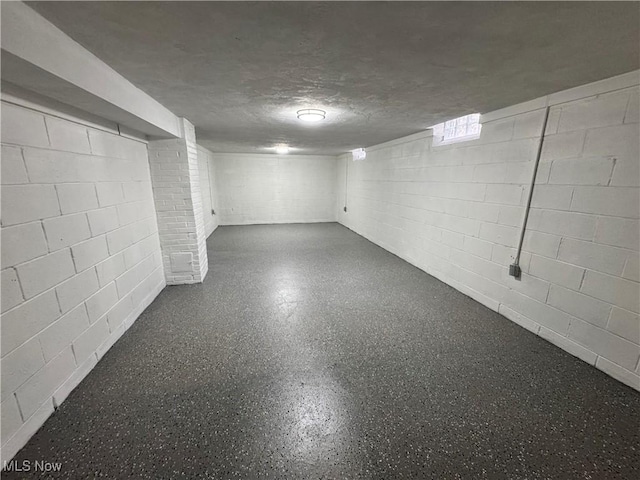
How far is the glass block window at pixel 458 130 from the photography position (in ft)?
10.3

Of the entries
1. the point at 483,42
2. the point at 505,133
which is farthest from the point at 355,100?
the point at 505,133

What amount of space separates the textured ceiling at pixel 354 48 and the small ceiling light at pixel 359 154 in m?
3.90

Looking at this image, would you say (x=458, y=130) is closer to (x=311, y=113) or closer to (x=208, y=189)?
(x=311, y=113)

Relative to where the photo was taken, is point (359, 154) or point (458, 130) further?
point (359, 154)

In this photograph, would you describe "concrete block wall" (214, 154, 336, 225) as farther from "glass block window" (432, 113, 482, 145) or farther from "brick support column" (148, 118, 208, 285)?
"glass block window" (432, 113, 482, 145)

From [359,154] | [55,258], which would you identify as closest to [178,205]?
[55,258]

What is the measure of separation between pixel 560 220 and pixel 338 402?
2.39 m

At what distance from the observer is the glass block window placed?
314 cm

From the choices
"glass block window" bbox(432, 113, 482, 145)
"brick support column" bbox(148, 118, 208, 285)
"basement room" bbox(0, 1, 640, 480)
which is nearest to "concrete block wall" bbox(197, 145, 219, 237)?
"brick support column" bbox(148, 118, 208, 285)

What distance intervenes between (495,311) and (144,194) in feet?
14.0

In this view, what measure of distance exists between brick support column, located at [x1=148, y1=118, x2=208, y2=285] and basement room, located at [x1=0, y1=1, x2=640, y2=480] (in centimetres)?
3

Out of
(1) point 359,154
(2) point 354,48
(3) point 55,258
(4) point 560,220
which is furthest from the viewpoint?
(1) point 359,154

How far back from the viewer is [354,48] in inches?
58.1

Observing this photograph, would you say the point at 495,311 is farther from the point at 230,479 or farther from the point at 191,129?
the point at 191,129
